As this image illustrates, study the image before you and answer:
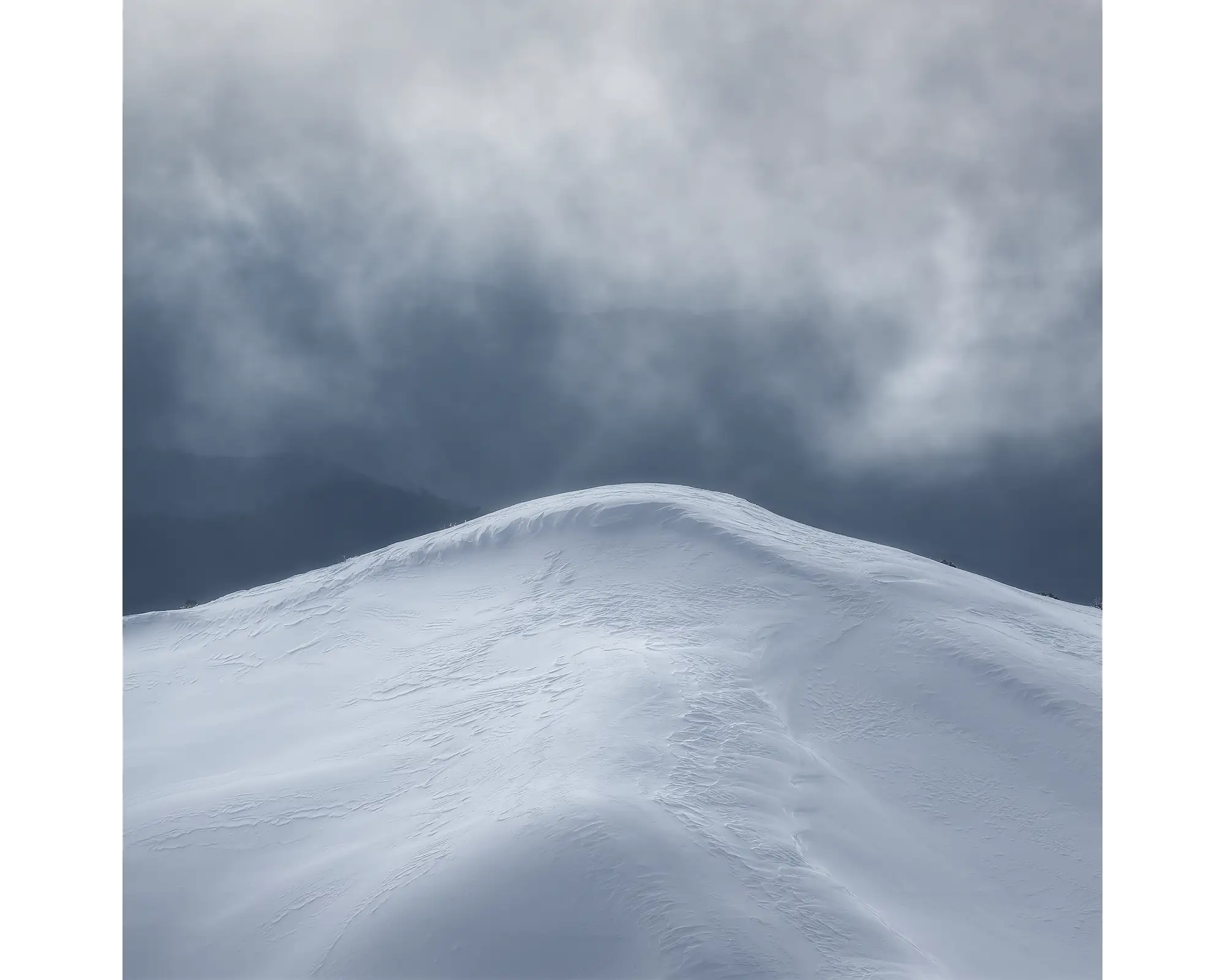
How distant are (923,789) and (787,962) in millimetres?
1074

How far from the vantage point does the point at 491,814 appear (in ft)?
7.38

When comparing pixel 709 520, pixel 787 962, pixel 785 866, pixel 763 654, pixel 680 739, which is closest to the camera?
pixel 787 962

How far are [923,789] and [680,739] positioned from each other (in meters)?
0.76

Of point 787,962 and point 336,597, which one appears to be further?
point 336,597

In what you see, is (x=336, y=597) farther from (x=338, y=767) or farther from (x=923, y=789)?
(x=923, y=789)

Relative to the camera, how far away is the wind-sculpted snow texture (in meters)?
2.00

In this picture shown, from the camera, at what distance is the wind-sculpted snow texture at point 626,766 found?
6.55 ft

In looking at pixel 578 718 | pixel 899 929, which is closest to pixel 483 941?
pixel 578 718

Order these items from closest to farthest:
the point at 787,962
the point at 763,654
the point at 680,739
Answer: the point at 787,962
the point at 680,739
the point at 763,654

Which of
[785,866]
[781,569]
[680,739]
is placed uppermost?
[781,569]

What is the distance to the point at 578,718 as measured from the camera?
263 cm

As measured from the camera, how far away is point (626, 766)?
236cm

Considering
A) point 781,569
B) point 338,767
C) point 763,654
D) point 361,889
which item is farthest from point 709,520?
point 361,889

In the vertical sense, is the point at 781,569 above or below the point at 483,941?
above
